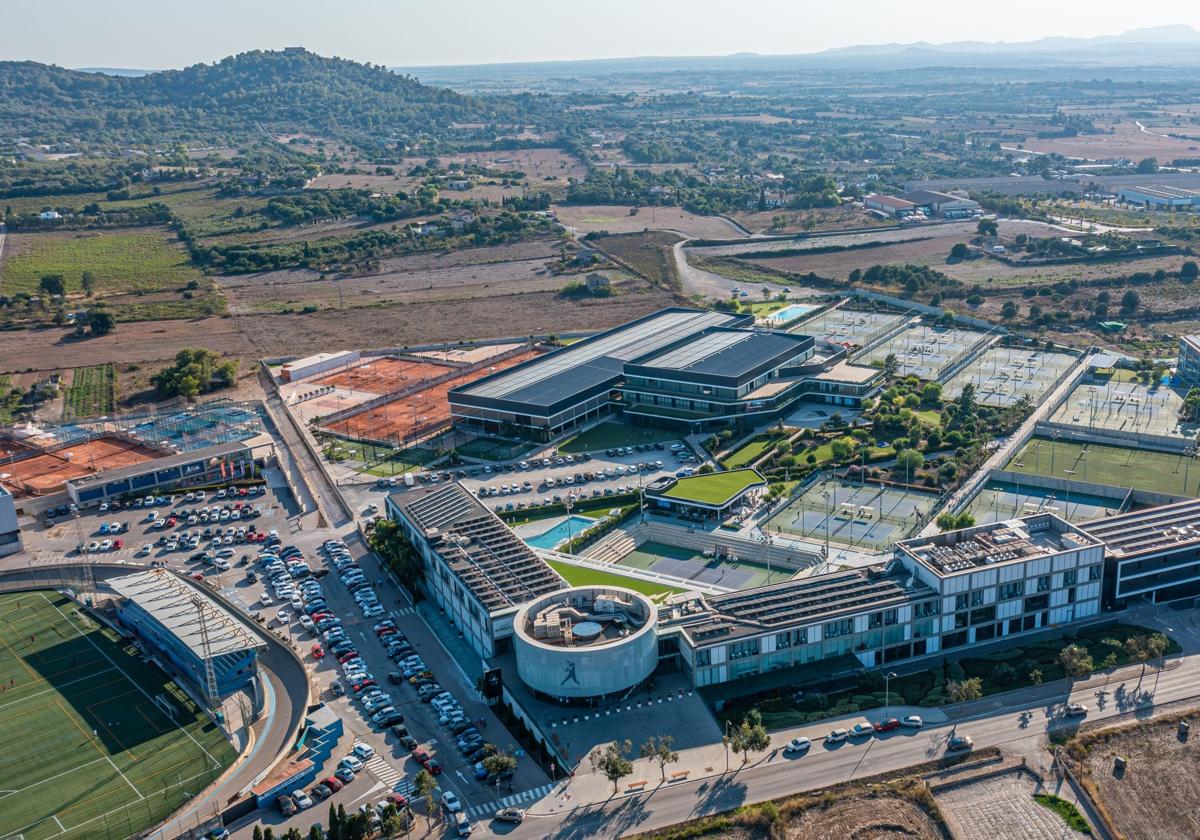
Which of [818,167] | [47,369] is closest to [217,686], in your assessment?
[47,369]

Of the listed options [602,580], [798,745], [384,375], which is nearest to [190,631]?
[602,580]

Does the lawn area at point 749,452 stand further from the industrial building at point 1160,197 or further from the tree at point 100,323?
the industrial building at point 1160,197

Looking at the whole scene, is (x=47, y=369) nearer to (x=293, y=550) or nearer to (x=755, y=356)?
(x=293, y=550)

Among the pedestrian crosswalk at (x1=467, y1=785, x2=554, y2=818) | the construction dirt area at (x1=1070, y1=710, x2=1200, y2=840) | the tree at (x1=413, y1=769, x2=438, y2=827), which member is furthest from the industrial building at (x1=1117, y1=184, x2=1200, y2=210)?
the tree at (x1=413, y1=769, x2=438, y2=827)

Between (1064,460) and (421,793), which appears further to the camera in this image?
(1064,460)

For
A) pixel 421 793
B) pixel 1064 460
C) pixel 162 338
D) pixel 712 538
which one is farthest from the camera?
pixel 162 338

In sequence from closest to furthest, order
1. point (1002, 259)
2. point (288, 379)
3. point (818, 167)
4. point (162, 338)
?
point (288, 379)
point (162, 338)
point (1002, 259)
point (818, 167)

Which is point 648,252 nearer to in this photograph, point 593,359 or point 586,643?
point 593,359

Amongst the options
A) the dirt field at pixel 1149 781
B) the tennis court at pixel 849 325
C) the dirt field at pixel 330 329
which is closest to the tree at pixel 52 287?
the dirt field at pixel 330 329
